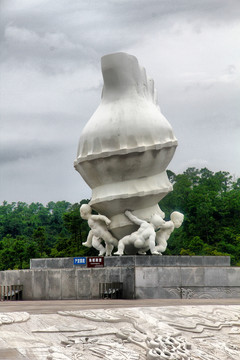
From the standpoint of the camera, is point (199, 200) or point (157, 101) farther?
point (199, 200)

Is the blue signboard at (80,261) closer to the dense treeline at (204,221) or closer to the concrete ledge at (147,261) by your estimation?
the concrete ledge at (147,261)

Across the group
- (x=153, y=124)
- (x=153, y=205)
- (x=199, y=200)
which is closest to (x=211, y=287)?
(x=153, y=205)

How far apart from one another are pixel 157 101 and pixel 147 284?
7.74 meters

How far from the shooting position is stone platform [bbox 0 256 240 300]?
57.5 ft

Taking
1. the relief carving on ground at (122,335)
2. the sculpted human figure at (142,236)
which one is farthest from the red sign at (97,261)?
the relief carving on ground at (122,335)

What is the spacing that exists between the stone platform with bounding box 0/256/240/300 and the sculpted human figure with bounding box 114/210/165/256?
675 millimetres

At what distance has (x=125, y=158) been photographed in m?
20.7

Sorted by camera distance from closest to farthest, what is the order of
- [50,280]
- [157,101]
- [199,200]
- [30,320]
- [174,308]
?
[30,320] < [174,308] < [50,280] < [157,101] < [199,200]

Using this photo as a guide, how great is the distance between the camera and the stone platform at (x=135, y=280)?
1753 centimetres

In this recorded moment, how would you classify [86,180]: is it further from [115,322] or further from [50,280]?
[115,322]

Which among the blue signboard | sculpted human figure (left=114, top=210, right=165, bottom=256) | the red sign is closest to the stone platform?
the red sign

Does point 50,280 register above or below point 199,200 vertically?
below

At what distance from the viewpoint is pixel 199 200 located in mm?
45344

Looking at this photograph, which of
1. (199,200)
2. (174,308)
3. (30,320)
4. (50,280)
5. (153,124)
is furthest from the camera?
(199,200)
